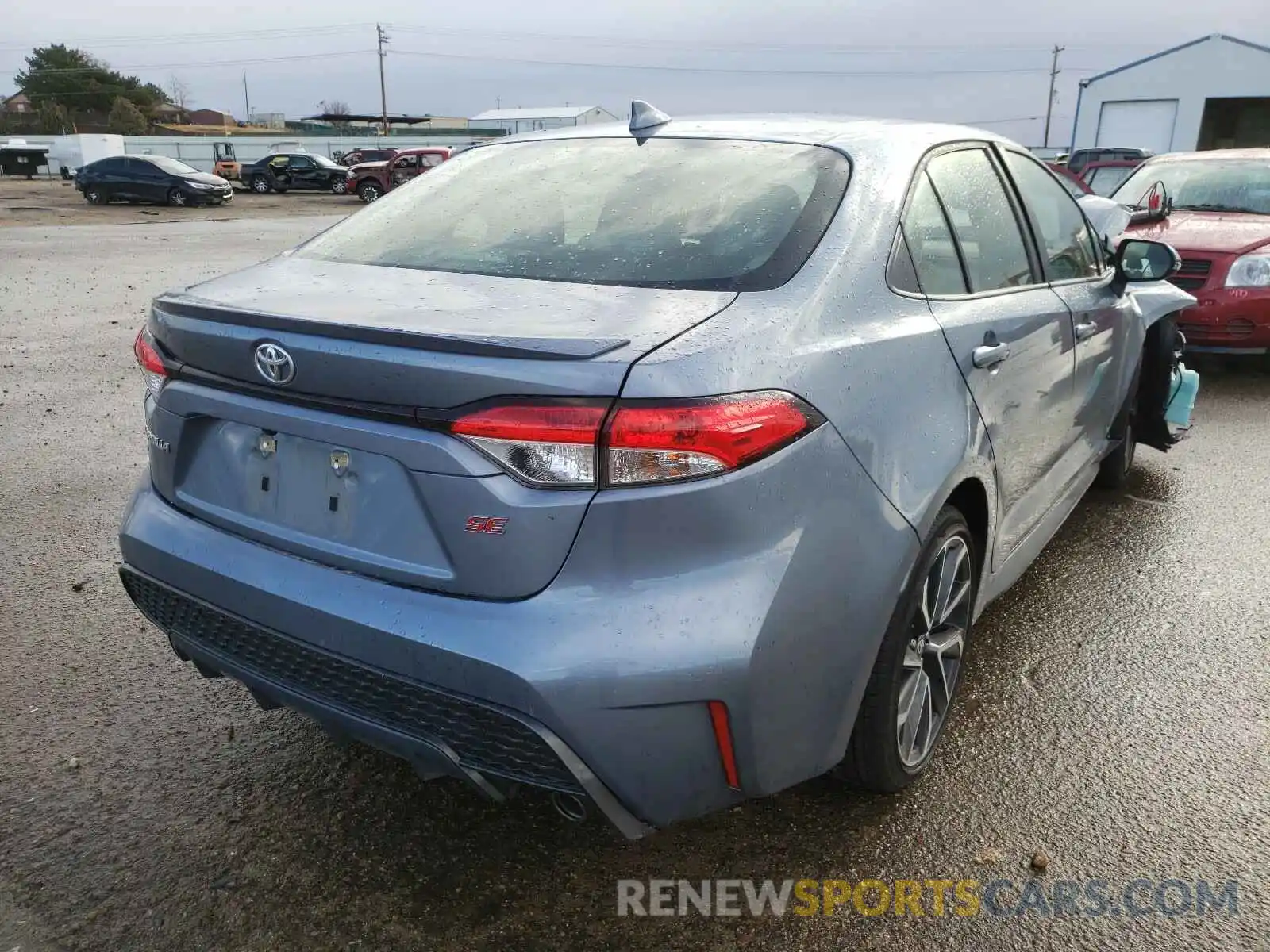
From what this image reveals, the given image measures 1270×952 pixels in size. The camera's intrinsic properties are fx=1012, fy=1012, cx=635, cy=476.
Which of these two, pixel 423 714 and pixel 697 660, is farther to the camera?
pixel 423 714

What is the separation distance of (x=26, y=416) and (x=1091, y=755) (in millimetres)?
6015

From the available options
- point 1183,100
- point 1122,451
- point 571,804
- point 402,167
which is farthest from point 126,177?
point 1183,100

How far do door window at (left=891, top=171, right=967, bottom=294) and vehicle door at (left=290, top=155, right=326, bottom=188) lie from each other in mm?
37100

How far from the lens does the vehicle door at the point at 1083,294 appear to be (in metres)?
3.29

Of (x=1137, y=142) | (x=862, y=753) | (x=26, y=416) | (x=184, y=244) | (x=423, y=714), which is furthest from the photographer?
(x=1137, y=142)

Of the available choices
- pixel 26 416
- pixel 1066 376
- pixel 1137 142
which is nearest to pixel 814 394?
pixel 1066 376

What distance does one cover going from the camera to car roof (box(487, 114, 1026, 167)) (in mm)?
2596

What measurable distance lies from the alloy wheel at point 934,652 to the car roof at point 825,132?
1.02m

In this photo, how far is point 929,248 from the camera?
249cm

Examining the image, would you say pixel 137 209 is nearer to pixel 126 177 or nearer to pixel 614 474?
pixel 126 177

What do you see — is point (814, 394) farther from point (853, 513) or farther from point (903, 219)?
point (903, 219)

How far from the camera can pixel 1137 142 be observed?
37.0 m

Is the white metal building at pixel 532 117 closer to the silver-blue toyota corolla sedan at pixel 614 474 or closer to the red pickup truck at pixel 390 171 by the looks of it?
the red pickup truck at pixel 390 171

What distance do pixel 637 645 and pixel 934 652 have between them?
1.04 m
